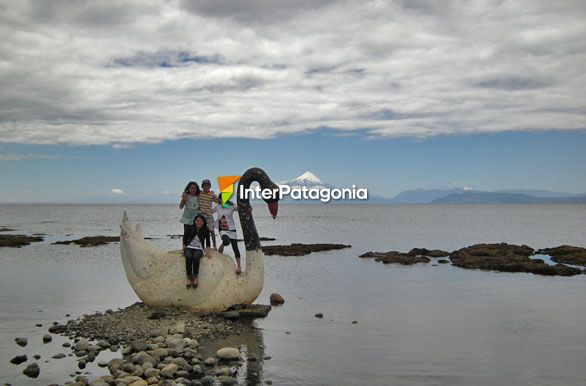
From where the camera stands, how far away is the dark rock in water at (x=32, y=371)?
381 inches

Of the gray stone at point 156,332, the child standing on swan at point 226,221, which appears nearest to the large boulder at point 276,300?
the child standing on swan at point 226,221

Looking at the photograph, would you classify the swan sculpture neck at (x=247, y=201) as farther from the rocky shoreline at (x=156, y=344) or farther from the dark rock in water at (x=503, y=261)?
the dark rock in water at (x=503, y=261)

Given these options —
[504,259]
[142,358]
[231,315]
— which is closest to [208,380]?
[142,358]

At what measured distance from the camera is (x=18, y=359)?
10.4 meters

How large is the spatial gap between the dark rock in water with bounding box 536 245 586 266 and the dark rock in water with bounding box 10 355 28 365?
26978 mm

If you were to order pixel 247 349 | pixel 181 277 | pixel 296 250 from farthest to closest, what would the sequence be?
pixel 296 250, pixel 181 277, pixel 247 349

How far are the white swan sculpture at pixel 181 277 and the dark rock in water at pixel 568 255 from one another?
21736 mm

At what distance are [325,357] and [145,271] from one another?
518 centimetres

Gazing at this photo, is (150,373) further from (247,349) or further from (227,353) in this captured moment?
(247,349)

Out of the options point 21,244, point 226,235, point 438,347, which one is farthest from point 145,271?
point 21,244

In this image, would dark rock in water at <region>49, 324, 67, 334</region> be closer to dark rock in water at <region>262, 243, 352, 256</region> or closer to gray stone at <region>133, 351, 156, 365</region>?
gray stone at <region>133, 351, 156, 365</region>

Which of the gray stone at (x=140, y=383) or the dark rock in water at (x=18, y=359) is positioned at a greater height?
the gray stone at (x=140, y=383)

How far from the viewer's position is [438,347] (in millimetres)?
11727

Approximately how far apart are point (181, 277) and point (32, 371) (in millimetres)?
4117
